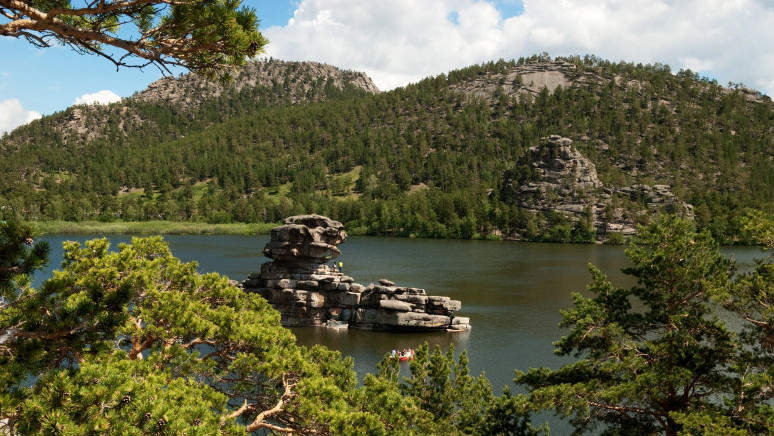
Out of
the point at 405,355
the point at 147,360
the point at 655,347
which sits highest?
the point at 147,360

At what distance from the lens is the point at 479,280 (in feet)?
253

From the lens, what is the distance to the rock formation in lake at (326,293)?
50375 millimetres

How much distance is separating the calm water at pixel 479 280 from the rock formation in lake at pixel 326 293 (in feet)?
5.71

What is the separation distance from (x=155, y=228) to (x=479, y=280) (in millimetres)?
111579

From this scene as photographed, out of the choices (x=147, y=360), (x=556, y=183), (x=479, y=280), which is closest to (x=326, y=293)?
(x=479, y=280)

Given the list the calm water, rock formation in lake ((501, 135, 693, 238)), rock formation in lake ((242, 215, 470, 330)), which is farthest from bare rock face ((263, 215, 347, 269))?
rock formation in lake ((501, 135, 693, 238))

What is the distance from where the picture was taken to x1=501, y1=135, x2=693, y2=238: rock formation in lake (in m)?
150

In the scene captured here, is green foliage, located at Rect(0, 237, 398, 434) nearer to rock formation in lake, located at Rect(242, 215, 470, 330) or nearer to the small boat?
the small boat

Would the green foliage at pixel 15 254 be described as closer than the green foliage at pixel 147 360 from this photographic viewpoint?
No

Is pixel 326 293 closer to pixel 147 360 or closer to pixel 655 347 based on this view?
pixel 655 347

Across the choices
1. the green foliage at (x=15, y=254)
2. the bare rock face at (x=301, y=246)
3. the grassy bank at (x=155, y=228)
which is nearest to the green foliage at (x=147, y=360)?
the green foliage at (x=15, y=254)

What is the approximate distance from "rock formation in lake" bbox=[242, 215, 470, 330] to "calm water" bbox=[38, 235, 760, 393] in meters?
1.74

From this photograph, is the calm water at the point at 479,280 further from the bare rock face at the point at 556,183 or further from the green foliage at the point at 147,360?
the bare rock face at the point at 556,183

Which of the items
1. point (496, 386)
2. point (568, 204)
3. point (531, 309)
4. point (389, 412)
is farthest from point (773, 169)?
point (389, 412)
